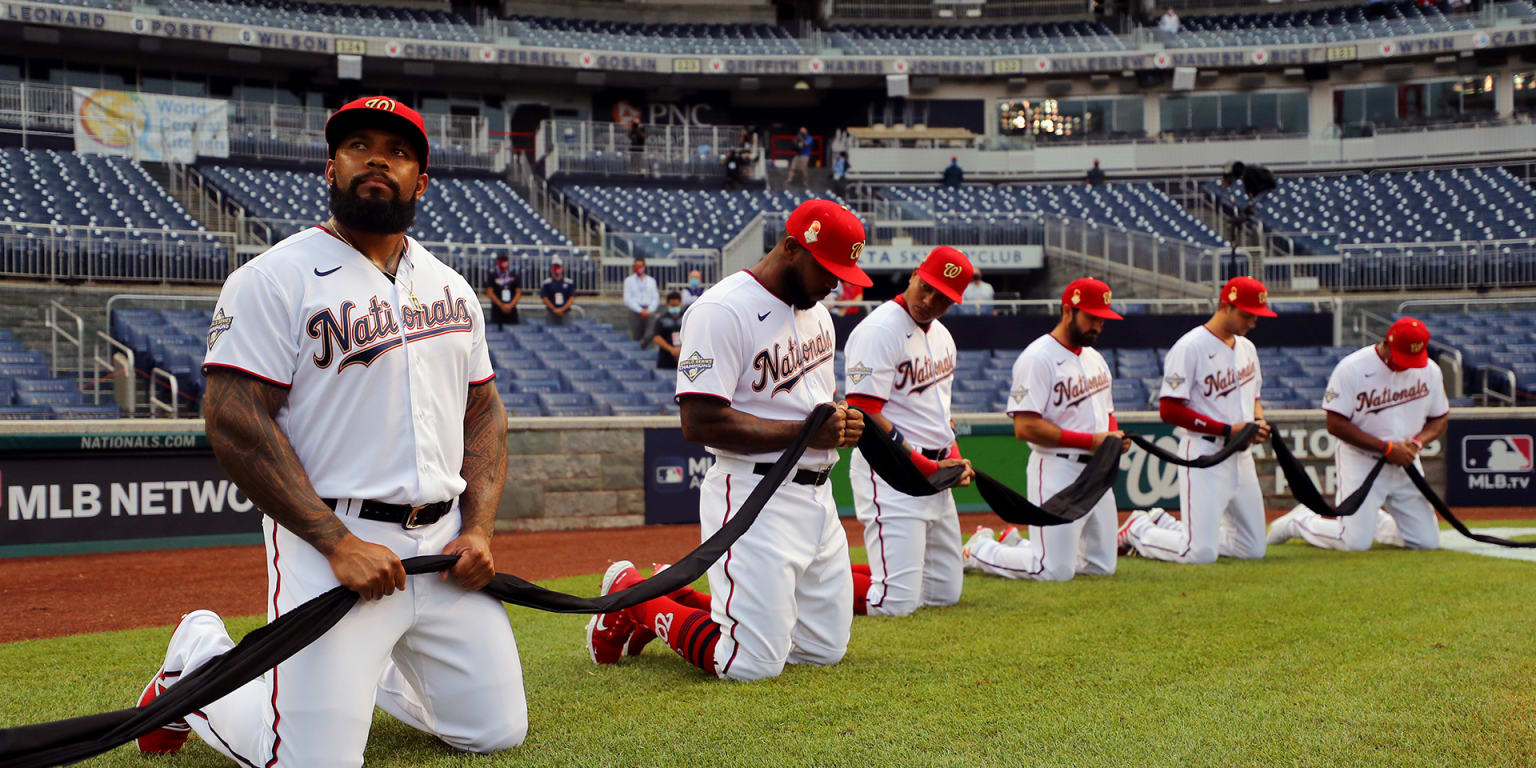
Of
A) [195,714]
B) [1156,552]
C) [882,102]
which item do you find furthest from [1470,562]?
[882,102]

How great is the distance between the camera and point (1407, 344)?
9938 mm

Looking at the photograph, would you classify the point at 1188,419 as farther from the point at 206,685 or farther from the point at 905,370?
the point at 206,685

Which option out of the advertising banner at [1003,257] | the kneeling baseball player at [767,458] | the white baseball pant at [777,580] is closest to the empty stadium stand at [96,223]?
the advertising banner at [1003,257]

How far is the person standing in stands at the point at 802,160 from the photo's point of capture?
33.8 metres

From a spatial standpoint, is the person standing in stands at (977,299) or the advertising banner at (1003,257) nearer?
the person standing in stands at (977,299)

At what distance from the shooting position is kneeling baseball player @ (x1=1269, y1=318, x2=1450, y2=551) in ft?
32.9

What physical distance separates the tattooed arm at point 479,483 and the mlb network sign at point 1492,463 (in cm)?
1297

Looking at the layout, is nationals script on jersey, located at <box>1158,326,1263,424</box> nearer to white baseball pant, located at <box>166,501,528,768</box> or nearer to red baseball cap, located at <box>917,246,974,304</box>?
red baseball cap, located at <box>917,246,974,304</box>

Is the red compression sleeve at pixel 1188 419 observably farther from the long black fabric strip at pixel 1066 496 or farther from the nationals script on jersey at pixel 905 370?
the nationals script on jersey at pixel 905 370

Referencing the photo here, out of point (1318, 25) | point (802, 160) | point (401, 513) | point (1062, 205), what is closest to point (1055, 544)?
point (401, 513)

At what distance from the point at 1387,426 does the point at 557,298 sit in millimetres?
12131

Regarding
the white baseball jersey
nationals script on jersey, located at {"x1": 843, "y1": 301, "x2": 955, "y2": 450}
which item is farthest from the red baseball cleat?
nationals script on jersey, located at {"x1": 843, "y1": 301, "x2": 955, "y2": 450}

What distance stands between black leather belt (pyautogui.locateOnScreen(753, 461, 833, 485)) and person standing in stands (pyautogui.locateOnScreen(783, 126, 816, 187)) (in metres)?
28.8

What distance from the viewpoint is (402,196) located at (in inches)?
148
